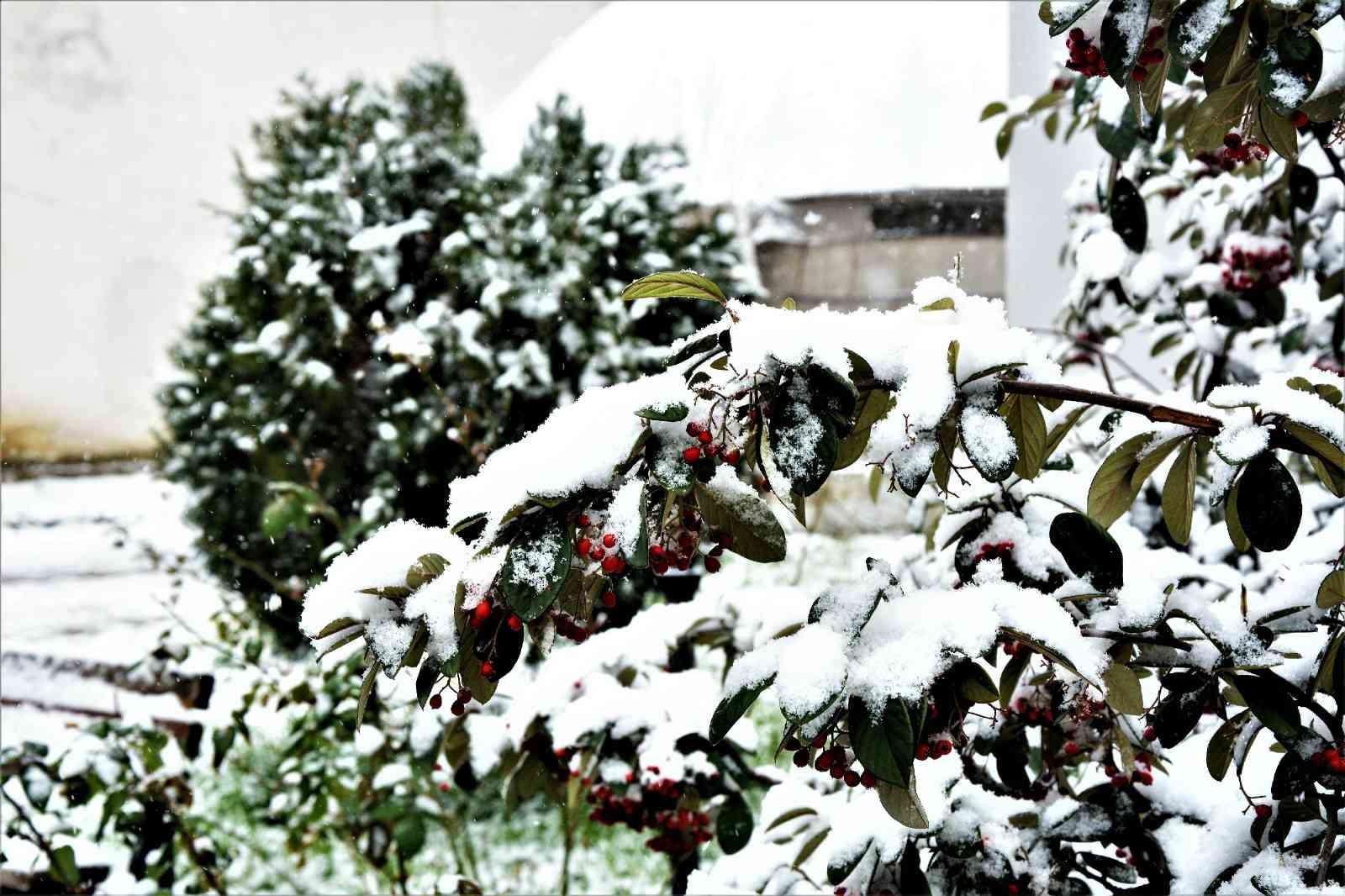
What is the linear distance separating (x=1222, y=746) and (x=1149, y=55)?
0.58 m

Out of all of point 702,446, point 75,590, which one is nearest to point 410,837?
point 702,446

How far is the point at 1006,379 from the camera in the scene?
671 mm

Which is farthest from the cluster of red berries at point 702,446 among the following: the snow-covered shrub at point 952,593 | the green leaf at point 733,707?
the green leaf at point 733,707

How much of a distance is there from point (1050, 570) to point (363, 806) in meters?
1.62

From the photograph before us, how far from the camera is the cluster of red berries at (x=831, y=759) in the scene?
0.61m

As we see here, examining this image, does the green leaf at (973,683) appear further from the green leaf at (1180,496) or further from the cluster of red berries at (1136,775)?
the cluster of red berries at (1136,775)

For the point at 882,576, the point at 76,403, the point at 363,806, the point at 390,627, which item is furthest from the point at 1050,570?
the point at 76,403

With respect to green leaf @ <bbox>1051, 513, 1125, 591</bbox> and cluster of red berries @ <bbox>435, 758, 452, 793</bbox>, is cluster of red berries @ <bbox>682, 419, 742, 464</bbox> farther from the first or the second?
cluster of red berries @ <bbox>435, 758, 452, 793</bbox>

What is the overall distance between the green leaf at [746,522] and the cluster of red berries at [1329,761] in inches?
17.7

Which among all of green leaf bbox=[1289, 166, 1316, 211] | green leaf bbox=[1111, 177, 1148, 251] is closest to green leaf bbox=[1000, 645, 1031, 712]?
green leaf bbox=[1111, 177, 1148, 251]

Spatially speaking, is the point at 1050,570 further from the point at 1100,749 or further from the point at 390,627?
the point at 390,627

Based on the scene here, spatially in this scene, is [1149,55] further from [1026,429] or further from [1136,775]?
[1136,775]

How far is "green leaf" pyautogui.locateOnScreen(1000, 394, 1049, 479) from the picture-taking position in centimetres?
74

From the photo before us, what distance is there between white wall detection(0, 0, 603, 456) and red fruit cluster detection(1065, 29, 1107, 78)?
9.60 ft
